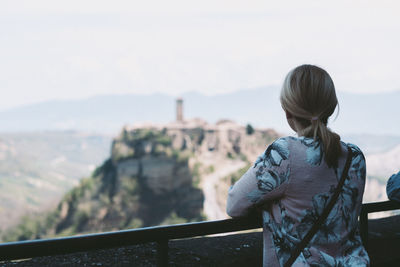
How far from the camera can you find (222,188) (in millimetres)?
54156

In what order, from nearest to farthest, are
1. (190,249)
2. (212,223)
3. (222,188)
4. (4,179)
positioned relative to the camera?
(212,223), (190,249), (222,188), (4,179)

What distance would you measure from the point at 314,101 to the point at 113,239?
73cm

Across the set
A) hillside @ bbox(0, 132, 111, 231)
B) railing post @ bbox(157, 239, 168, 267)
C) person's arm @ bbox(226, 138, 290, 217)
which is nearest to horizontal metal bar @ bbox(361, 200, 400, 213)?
person's arm @ bbox(226, 138, 290, 217)

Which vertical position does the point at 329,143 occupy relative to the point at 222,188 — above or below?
above

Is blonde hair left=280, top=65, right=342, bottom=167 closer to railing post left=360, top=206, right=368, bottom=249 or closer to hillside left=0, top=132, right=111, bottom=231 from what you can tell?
railing post left=360, top=206, right=368, bottom=249

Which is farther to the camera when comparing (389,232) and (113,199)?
(113,199)

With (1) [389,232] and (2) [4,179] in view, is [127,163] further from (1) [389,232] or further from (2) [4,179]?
(2) [4,179]

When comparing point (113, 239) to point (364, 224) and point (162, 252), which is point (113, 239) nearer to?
point (162, 252)

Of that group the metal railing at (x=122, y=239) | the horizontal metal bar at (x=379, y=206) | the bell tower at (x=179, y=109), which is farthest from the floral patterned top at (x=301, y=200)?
the bell tower at (x=179, y=109)

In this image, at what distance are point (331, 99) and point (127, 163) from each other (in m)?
55.1

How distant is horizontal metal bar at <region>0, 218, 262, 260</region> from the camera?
1356 millimetres

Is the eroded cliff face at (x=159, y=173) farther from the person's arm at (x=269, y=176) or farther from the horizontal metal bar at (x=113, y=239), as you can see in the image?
the person's arm at (x=269, y=176)

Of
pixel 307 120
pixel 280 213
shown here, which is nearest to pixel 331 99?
pixel 307 120

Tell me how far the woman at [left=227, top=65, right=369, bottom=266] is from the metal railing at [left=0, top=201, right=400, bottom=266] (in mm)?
198
